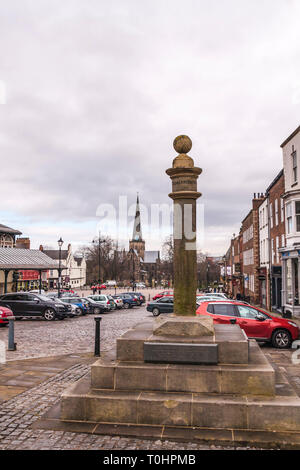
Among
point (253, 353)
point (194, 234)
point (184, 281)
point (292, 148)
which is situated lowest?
point (253, 353)

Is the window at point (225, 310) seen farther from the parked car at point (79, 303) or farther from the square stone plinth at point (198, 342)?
the parked car at point (79, 303)

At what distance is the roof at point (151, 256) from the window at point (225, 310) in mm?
136164

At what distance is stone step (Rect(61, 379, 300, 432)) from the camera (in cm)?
567

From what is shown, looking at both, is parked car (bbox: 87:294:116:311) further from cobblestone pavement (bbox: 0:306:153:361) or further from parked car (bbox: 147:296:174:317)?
cobblestone pavement (bbox: 0:306:153:361)

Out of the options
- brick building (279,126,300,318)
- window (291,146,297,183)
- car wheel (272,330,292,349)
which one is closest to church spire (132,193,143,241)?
brick building (279,126,300,318)

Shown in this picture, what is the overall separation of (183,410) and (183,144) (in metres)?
5.04

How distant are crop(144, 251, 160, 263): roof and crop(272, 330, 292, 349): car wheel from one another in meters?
137

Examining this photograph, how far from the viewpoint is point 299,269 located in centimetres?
2283

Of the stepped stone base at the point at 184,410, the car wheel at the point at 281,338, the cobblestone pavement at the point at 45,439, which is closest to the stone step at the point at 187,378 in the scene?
the stepped stone base at the point at 184,410

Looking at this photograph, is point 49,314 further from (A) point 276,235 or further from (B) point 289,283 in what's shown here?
(A) point 276,235
